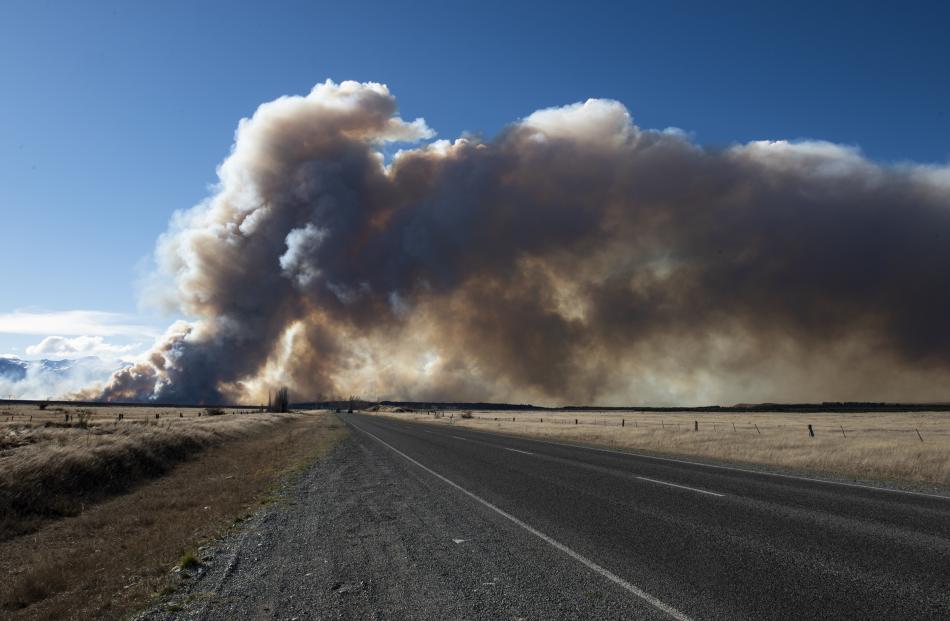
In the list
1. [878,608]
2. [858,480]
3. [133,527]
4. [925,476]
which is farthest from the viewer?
[925,476]

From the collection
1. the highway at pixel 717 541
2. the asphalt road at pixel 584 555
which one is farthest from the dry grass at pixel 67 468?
the highway at pixel 717 541

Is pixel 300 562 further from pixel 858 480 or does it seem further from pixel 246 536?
pixel 858 480

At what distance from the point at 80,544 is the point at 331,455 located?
468 inches

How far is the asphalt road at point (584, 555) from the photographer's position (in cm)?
484

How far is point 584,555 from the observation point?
6301 millimetres

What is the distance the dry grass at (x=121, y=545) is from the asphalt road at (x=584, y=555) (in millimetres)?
684

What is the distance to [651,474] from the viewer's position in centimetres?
1320

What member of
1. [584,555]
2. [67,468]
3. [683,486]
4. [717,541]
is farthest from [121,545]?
[683,486]

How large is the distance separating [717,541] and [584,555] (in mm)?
1926

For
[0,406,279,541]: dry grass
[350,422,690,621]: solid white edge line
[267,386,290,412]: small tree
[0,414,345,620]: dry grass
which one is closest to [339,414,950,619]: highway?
[350,422,690,621]: solid white edge line

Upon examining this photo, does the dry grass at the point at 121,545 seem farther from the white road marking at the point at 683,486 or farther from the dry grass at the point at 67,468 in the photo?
the white road marking at the point at 683,486

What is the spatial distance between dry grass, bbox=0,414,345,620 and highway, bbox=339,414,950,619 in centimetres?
392

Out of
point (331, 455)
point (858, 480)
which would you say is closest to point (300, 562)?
point (858, 480)

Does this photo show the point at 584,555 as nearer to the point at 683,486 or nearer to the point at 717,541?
the point at 717,541
